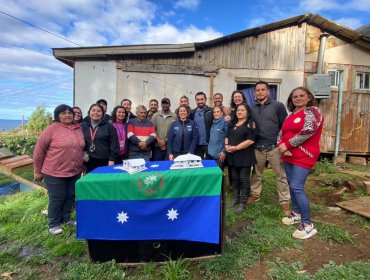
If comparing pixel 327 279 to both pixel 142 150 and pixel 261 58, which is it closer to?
pixel 142 150

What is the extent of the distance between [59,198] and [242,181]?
8.24 ft

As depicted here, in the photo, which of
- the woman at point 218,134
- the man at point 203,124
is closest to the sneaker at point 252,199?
the woman at point 218,134

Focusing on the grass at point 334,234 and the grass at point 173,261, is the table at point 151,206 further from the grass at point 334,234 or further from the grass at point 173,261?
the grass at point 334,234

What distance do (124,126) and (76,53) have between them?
13.1 feet

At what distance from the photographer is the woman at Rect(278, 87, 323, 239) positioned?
3.03 metres

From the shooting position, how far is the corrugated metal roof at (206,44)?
6965 millimetres

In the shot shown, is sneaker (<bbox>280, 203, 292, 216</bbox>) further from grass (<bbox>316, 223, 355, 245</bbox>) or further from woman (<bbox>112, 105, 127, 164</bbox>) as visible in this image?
woman (<bbox>112, 105, 127, 164</bbox>)

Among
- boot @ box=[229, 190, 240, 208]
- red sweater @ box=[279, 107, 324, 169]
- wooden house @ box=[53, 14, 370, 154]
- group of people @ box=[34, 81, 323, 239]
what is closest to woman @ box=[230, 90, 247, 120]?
group of people @ box=[34, 81, 323, 239]

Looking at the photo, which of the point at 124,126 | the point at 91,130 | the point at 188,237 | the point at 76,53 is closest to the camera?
the point at 188,237

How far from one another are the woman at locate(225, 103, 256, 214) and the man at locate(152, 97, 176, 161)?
49.8 inches

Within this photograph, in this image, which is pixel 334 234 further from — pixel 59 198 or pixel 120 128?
pixel 59 198

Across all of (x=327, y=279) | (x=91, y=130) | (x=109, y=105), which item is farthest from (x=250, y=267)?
(x=109, y=105)

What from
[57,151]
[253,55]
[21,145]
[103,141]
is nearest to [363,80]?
[253,55]

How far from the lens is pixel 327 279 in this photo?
7.88ft
